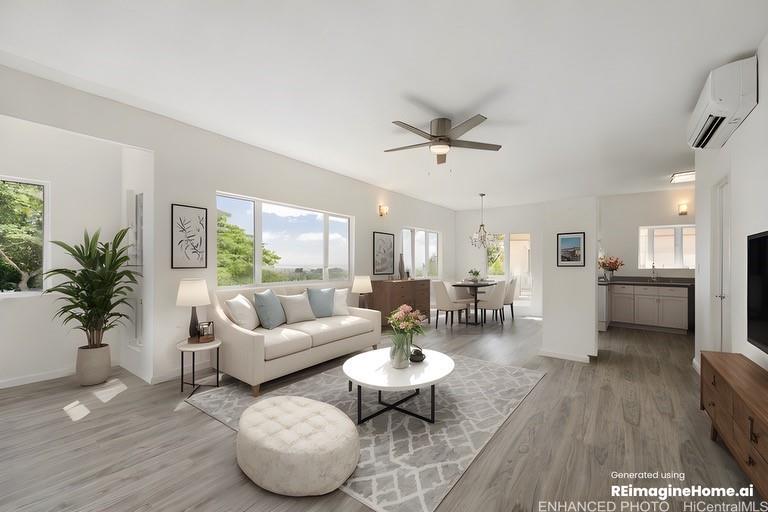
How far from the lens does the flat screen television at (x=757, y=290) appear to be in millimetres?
2028

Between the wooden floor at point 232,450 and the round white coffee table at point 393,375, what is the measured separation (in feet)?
2.01

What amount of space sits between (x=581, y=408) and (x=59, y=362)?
542cm

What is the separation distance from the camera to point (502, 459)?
2172mm

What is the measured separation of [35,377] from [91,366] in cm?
73

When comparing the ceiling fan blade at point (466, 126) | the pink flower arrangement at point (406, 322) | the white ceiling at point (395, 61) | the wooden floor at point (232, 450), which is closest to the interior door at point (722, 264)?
the wooden floor at point (232, 450)

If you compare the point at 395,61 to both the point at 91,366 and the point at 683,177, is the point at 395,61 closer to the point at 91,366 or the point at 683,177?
the point at 91,366

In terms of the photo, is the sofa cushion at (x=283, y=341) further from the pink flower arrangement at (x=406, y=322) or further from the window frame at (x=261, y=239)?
the pink flower arrangement at (x=406, y=322)

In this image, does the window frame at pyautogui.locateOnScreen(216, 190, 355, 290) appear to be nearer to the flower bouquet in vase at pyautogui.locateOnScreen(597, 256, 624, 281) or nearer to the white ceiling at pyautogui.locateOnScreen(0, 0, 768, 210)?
the white ceiling at pyautogui.locateOnScreen(0, 0, 768, 210)

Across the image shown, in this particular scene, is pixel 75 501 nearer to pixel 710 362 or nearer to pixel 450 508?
pixel 450 508

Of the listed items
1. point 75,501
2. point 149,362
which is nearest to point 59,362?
point 149,362

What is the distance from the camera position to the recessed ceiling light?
17.2 feet

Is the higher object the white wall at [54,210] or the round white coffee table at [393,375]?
the white wall at [54,210]

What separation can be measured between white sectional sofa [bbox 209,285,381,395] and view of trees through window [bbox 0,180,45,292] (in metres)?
1.96

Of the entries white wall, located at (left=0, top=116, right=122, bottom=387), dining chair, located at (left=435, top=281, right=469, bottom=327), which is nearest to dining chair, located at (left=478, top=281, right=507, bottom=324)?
dining chair, located at (left=435, top=281, right=469, bottom=327)
